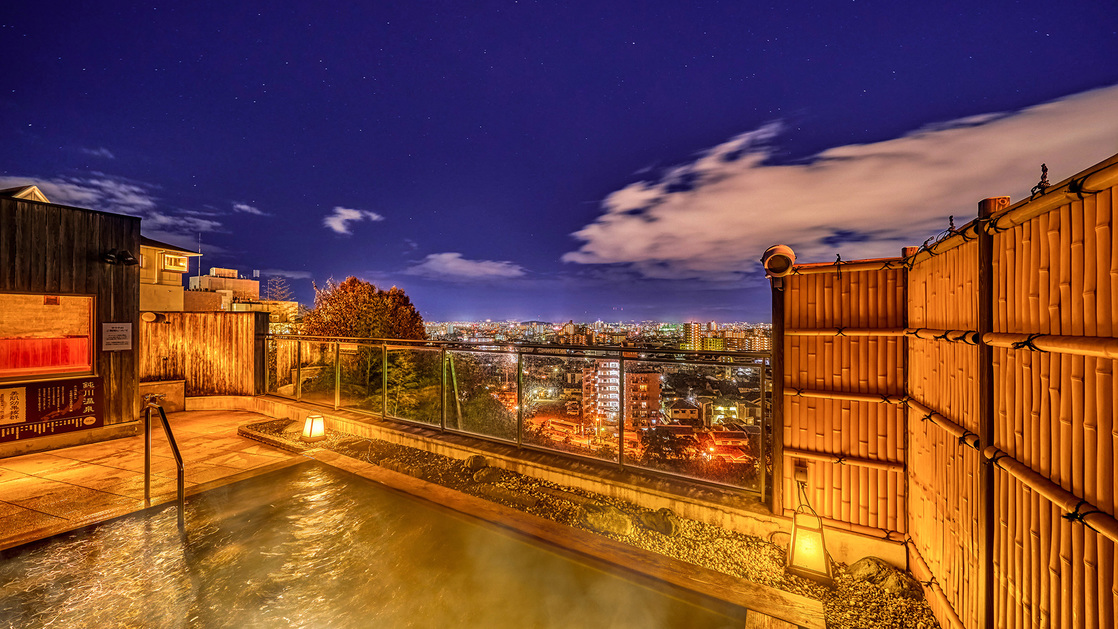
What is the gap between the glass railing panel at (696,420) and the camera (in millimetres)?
3543

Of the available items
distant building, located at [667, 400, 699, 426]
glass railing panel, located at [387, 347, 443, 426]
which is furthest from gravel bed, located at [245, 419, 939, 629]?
glass railing panel, located at [387, 347, 443, 426]

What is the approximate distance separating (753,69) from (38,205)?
17241 mm

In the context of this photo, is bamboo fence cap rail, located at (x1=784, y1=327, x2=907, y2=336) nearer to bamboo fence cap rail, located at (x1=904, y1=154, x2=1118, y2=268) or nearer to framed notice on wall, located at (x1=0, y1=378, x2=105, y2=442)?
bamboo fence cap rail, located at (x1=904, y1=154, x2=1118, y2=268)

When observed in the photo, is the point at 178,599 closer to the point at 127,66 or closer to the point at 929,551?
the point at 929,551

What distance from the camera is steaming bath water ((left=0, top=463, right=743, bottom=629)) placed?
83.3 inches

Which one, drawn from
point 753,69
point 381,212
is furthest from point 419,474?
point 381,212

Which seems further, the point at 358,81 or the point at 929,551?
the point at 358,81

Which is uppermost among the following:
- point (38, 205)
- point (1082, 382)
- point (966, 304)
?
point (38, 205)

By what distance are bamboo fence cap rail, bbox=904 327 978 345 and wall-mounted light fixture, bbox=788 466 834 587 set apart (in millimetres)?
1421

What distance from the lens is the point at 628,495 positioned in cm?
374

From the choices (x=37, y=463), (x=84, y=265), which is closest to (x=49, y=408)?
(x=37, y=463)

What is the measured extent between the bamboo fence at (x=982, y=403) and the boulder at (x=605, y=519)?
1.34 metres

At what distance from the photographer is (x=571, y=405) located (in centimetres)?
496

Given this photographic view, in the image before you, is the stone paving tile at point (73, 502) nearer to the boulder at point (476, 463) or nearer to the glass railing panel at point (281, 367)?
the boulder at point (476, 463)
